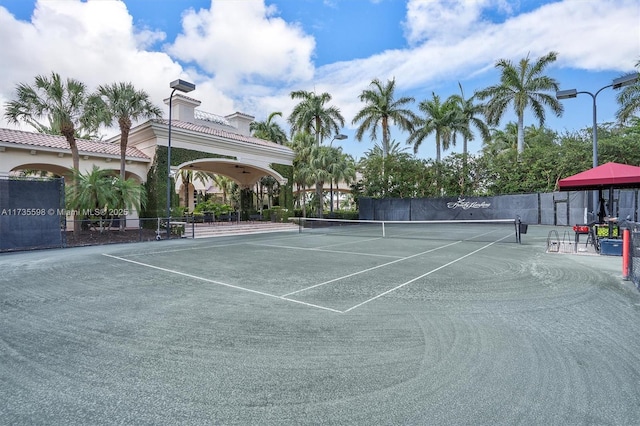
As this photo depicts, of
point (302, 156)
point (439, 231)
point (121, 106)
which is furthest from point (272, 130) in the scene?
point (439, 231)

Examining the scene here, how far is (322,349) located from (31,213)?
15.1 meters

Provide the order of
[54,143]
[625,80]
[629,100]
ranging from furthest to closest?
[629,100]
[54,143]
[625,80]

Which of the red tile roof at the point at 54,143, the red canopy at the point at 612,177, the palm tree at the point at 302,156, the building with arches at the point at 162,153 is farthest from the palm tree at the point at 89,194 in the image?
the red canopy at the point at 612,177

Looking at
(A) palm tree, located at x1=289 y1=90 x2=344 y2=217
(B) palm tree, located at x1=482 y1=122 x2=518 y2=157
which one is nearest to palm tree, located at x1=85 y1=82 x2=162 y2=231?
(A) palm tree, located at x1=289 y1=90 x2=344 y2=217

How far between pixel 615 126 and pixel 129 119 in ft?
150

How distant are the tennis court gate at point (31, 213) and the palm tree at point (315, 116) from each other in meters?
24.5

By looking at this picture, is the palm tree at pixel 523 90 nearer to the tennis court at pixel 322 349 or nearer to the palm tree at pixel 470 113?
the palm tree at pixel 470 113

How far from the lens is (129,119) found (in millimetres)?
18531

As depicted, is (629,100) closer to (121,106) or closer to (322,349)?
(322,349)

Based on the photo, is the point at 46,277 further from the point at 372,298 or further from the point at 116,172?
the point at 116,172

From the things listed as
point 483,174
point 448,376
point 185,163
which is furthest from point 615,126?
point 448,376

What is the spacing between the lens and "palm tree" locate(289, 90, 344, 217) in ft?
115

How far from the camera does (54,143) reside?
1938 cm

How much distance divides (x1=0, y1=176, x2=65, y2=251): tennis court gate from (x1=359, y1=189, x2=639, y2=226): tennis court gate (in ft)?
81.1
